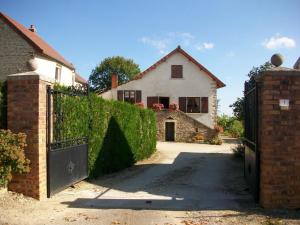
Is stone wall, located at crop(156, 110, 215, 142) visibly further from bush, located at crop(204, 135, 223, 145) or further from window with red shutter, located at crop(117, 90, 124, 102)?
window with red shutter, located at crop(117, 90, 124, 102)

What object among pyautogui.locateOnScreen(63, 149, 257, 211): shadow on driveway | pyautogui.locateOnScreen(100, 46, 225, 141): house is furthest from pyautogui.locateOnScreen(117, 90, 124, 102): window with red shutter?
pyautogui.locateOnScreen(63, 149, 257, 211): shadow on driveway

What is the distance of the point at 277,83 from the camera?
7.78 m

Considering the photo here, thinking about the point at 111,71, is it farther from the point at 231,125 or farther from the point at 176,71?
the point at 176,71

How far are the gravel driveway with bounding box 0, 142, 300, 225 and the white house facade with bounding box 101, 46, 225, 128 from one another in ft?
77.1

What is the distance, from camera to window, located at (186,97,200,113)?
35.6 m

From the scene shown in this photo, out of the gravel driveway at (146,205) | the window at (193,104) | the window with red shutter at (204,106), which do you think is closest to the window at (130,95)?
the window at (193,104)

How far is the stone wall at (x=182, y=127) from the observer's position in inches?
1262

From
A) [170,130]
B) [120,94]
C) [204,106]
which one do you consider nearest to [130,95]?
[120,94]

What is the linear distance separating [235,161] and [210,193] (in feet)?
28.4

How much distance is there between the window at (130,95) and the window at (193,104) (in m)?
3.92

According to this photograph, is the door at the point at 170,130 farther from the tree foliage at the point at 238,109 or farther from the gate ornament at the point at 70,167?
the gate ornament at the point at 70,167

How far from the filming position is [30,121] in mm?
8117

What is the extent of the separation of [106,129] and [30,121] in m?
5.00

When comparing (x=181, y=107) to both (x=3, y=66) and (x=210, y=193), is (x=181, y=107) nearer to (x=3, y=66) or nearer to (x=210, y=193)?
(x=3, y=66)
